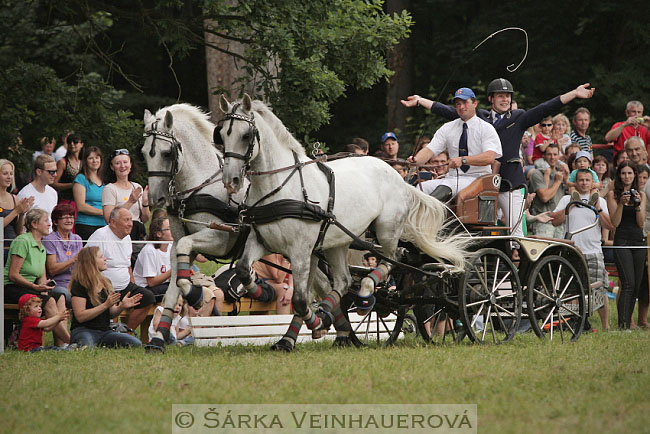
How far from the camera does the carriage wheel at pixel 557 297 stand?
1000 cm

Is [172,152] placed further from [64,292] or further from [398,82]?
[398,82]

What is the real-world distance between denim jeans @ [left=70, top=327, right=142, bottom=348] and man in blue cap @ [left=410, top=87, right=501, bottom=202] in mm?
3509

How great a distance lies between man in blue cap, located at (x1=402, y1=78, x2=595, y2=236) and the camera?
10.1 m

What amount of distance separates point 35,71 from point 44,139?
1.11 metres

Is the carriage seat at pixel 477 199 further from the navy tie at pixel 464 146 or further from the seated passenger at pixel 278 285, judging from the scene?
the seated passenger at pixel 278 285

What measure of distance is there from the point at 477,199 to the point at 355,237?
1.47 meters

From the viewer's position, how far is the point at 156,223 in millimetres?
11227

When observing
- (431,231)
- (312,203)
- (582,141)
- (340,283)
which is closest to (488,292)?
(431,231)

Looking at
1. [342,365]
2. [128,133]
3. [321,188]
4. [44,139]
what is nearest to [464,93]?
[321,188]

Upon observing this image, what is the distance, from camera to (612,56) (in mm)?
23250

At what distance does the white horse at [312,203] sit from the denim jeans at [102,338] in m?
2.03

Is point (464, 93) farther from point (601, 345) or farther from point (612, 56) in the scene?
point (612, 56)

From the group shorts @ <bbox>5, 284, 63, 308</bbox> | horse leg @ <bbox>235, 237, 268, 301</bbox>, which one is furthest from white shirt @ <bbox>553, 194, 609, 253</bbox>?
shorts @ <bbox>5, 284, 63, 308</bbox>

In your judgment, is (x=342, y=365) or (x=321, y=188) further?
(x=321, y=188)
